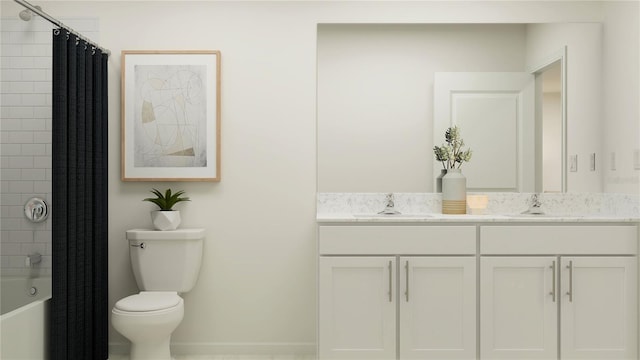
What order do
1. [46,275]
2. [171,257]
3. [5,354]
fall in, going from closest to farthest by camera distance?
[5,354], [46,275], [171,257]

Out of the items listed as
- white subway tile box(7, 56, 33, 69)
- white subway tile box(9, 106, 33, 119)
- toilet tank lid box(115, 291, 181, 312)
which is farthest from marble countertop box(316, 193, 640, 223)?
white subway tile box(7, 56, 33, 69)

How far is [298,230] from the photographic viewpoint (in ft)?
11.3

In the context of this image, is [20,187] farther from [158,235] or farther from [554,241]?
[554,241]

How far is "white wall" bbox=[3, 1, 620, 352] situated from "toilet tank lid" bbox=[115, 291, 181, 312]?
33 cm

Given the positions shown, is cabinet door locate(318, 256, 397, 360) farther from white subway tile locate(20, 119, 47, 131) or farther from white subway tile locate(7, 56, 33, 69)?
white subway tile locate(7, 56, 33, 69)

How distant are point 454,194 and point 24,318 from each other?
2412mm

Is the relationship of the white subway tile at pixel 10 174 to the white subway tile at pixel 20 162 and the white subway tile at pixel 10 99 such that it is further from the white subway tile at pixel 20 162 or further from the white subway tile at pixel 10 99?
the white subway tile at pixel 10 99

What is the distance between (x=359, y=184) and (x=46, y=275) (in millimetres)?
1838

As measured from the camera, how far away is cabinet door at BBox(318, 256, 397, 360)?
2949 mm

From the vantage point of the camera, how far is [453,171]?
3.40 metres

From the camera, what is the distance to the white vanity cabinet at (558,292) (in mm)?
2955

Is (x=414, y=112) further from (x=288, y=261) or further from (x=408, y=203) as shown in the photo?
(x=288, y=261)

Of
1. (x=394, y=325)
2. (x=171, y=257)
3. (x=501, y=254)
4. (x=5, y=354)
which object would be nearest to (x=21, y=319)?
(x=5, y=354)

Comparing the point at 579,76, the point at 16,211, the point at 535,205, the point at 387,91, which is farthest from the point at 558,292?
the point at 16,211
